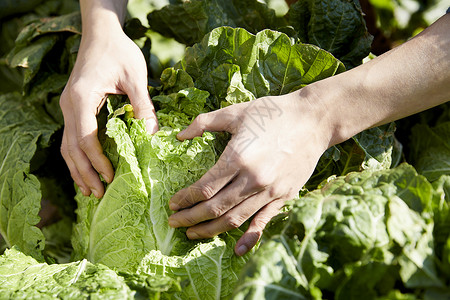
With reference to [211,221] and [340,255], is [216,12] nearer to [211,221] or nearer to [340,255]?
[211,221]

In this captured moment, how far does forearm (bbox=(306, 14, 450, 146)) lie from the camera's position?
6.03ft

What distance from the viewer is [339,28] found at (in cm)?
239

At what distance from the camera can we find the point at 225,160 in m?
1.74

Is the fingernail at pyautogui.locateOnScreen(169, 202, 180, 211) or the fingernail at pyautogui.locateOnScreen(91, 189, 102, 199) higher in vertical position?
the fingernail at pyautogui.locateOnScreen(169, 202, 180, 211)

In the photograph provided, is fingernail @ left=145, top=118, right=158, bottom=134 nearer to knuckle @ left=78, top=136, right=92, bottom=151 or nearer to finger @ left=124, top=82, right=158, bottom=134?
finger @ left=124, top=82, right=158, bottom=134

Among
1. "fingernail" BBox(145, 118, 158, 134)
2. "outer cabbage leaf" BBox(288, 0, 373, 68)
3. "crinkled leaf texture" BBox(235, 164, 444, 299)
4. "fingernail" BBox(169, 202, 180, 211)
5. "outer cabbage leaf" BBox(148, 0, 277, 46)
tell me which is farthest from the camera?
"outer cabbage leaf" BBox(148, 0, 277, 46)

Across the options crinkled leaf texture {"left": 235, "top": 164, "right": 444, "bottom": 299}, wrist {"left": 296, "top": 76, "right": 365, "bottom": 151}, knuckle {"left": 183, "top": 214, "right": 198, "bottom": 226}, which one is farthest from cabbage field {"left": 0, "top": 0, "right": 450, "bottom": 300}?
wrist {"left": 296, "top": 76, "right": 365, "bottom": 151}

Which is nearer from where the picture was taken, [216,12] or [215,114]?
[215,114]

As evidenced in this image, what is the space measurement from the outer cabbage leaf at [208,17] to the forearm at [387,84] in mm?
887

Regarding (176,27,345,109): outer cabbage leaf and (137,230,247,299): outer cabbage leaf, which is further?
(176,27,345,109): outer cabbage leaf

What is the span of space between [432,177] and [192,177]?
154cm

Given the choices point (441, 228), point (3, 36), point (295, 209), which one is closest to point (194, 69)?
point (295, 209)

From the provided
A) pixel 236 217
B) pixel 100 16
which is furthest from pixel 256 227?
pixel 100 16

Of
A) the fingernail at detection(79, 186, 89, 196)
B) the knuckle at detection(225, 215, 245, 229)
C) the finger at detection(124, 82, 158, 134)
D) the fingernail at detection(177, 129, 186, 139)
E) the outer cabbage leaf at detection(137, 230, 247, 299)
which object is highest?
the finger at detection(124, 82, 158, 134)
